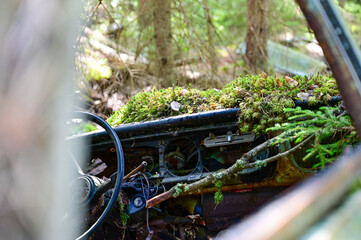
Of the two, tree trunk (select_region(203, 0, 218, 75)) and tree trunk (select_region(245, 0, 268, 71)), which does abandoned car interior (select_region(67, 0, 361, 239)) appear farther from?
tree trunk (select_region(245, 0, 268, 71))

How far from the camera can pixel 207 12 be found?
22.4ft

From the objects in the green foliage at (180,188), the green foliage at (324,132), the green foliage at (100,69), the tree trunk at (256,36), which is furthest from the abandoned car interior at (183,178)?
the tree trunk at (256,36)

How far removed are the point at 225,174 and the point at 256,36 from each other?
5.52 meters

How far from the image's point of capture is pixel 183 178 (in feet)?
9.52

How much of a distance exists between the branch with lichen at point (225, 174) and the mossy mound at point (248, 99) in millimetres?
209

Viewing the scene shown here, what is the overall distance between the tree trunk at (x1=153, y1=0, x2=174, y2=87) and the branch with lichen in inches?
178

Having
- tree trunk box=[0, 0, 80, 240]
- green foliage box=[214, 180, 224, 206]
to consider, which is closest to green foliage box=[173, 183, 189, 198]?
green foliage box=[214, 180, 224, 206]

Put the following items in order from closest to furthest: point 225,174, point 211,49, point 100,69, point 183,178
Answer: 1. point 225,174
2. point 183,178
3. point 211,49
4. point 100,69

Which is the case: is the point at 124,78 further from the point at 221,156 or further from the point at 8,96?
the point at 8,96

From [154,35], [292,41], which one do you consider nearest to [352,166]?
[154,35]

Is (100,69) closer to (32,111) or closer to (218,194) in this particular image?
(218,194)

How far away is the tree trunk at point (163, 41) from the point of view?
719 cm

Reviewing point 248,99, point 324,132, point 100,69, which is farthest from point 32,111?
→ point 100,69

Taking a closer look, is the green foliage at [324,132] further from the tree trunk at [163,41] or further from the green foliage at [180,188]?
the tree trunk at [163,41]
